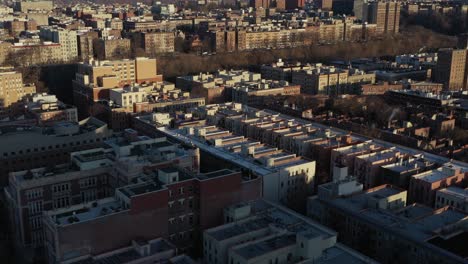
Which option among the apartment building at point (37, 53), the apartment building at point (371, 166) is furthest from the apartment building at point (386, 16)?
the apartment building at point (371, 166)

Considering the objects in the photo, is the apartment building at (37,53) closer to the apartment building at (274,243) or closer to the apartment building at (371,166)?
the apartment building at (371,166)

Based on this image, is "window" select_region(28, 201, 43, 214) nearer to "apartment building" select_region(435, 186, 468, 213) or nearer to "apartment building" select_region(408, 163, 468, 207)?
"apartment building" select_region(408, 163, 468, 207)

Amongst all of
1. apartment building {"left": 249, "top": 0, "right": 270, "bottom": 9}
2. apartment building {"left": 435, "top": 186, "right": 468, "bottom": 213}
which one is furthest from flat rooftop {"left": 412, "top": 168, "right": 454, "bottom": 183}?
apartment building {"left": 249, "top": 0, "right": 270, "bottom": 9}

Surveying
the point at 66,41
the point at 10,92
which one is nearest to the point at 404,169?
the point at 10,92

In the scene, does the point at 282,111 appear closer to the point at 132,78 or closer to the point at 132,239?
the point at 132,78

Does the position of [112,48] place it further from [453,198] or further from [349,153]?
[453,198]

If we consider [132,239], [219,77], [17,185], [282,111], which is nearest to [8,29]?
[219,77]
